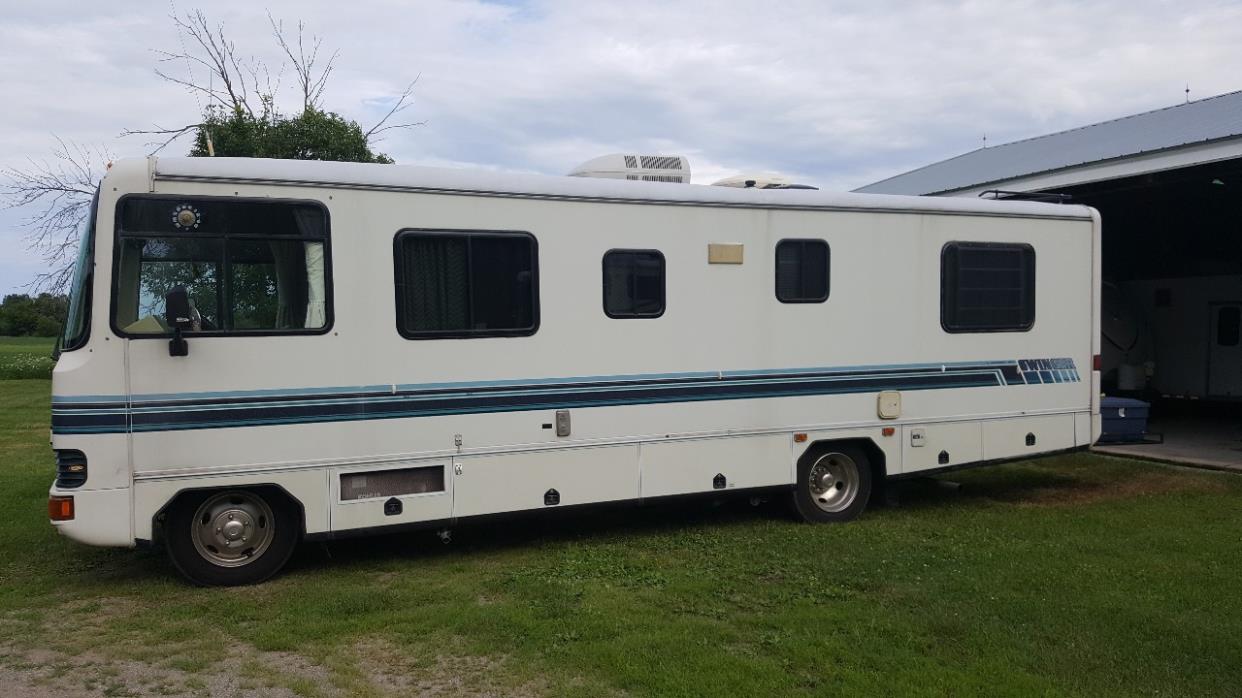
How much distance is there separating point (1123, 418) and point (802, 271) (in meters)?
6.85

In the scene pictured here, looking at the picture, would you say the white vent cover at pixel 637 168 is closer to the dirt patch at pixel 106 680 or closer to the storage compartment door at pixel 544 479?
the storage compartment door at pixel 544 479

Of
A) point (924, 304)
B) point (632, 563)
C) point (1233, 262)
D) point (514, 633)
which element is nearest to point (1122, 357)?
point (1233, 262)

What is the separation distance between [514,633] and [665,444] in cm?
254

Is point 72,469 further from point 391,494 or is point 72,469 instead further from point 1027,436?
point 1027,436

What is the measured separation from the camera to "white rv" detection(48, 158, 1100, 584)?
638 cm

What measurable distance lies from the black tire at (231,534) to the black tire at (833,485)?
4226 millimetres

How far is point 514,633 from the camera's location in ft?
18.5

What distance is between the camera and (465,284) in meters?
7.13

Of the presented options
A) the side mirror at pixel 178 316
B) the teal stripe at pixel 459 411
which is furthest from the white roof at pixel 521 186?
the teal stripe at pixel 459 411

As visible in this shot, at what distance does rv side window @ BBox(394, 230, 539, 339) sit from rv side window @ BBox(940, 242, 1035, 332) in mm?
3961

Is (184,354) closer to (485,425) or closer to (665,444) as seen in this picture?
(485,425)

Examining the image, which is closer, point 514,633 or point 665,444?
point 514,633

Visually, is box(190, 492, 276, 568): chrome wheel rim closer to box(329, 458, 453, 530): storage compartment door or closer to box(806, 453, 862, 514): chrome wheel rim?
box(329, 458, 453, 530): storage compartment door

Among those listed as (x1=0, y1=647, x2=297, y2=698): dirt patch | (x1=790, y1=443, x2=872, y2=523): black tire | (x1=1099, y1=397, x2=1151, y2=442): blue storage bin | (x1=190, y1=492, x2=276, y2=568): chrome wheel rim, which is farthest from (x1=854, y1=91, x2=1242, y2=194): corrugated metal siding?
(x1=0, y1=647, x2=297, y2=698): dirt patch
